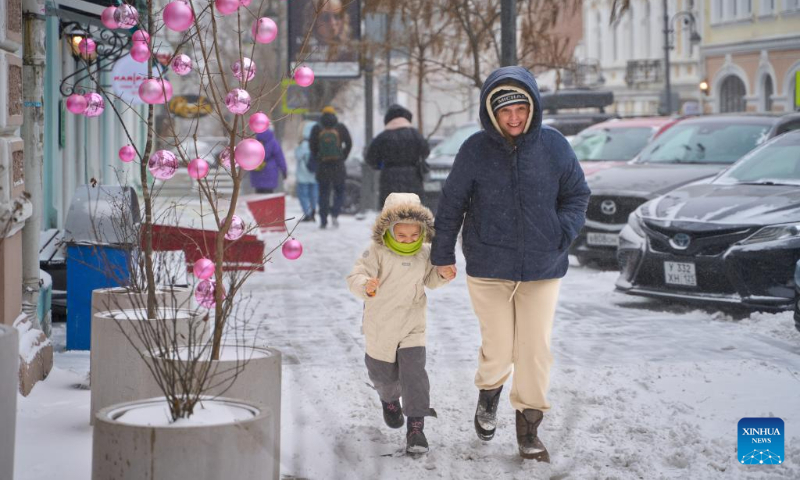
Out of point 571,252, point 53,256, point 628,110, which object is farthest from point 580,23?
point 53,256

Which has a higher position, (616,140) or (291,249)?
(616,140)

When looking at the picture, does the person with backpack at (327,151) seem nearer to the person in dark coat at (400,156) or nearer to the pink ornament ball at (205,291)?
the person in dark coat at (400,156)

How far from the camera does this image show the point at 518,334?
6129mm

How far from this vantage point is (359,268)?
20.1 ft

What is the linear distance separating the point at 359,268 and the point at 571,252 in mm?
8389

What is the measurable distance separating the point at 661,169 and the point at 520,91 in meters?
8.39

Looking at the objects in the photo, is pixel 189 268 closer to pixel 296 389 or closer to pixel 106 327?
pixel 296 389

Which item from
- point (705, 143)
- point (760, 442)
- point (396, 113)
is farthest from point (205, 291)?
point (705, 143)

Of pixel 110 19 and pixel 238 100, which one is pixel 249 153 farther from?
pixel 110 19

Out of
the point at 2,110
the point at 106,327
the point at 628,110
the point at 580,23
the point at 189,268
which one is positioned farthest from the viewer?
the point at 580,23

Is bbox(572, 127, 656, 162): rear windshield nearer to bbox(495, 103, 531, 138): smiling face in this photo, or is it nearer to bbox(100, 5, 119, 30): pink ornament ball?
bbox(100, 5, 119, 30): pink ornament ball

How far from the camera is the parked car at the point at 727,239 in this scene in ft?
32.4

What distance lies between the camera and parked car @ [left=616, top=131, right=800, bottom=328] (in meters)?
9.87

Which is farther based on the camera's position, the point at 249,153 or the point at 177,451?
the point at 249,153
